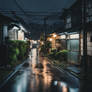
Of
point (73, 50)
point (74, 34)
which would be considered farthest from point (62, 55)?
point (74, 34)

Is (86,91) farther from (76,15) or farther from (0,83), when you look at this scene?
(76,15)

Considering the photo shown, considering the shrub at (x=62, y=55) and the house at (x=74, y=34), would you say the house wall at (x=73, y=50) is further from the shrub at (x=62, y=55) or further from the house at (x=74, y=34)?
the shrub at (x=62, y=55)

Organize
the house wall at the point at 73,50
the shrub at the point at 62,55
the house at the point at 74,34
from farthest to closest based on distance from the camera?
the shrub at the point at 62,55
the house wall at the point at 73,50
the house at the point at 74,34

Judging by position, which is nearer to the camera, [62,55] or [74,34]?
[74,34]

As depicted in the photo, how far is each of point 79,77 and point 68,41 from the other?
11772 millimetres

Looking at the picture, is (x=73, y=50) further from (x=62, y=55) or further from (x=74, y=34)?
(x=62, y=55)

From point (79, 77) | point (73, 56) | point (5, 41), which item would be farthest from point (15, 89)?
point (73, 56)

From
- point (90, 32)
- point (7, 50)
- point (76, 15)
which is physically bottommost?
point (7, 50)

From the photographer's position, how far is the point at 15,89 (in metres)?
9.11

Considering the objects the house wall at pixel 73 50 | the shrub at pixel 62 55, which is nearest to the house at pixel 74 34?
the house wall at pixel 73 50

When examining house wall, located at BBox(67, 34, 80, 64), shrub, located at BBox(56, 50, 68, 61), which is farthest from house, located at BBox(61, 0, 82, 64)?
shrub, located at BBox(56, 50, 68, 61)

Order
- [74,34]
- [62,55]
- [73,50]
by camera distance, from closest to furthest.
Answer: [74,34] → [73,50] → [62,55]

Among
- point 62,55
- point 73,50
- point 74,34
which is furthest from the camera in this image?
point 62,55

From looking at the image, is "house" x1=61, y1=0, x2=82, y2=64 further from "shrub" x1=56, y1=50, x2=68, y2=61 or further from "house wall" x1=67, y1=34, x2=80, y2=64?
"shrub" x1=56, y1=50, x2=68, y2=61
